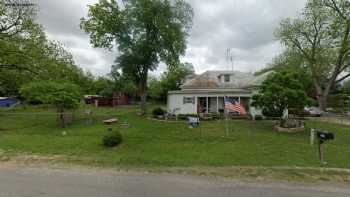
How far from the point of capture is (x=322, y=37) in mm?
26875

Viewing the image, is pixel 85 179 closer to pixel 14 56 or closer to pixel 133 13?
pixel 14 56

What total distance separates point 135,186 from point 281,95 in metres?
12.6

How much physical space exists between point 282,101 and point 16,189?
14.9 m

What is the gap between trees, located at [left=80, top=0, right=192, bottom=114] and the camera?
20.9 meters

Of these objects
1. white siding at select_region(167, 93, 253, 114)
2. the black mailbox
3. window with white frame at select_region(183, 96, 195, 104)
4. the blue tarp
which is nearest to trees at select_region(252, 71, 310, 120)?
white siding at select_region(167, 93, 253, 114)

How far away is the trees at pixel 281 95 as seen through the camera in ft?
46.6

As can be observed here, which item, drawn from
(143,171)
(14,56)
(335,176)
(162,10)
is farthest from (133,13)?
(335,176)

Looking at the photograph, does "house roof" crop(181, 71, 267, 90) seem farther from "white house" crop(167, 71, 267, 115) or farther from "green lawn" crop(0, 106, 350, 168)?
"green lawn" crop(0, 106, 350, 168)

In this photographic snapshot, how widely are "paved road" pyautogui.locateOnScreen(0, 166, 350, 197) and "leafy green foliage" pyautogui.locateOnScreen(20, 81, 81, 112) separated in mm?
11115

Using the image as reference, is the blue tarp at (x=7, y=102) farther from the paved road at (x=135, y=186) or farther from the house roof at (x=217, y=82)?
the paved road at (x=135, y=186)

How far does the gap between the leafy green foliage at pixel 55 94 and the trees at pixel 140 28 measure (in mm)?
6853

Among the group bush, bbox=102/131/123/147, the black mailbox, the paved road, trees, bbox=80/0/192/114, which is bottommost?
the paved road

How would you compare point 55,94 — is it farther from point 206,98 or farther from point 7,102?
point 7,102

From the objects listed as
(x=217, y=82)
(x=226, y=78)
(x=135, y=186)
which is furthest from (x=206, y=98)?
(x=135, y=186)
